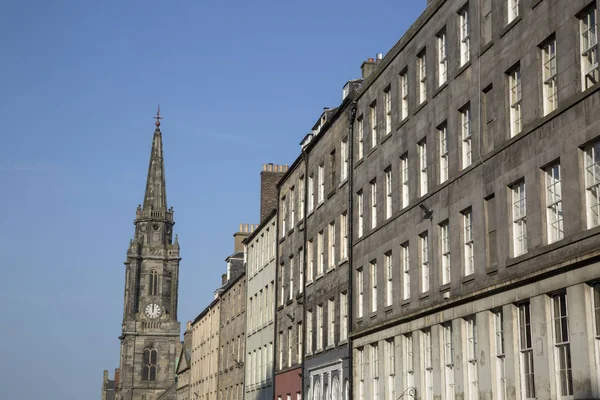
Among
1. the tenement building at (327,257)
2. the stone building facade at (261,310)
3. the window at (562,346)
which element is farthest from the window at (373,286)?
the stone building facade at (261,310)

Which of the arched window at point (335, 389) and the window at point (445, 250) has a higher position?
the window at point (445, 250)

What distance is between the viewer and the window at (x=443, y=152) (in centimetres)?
2983

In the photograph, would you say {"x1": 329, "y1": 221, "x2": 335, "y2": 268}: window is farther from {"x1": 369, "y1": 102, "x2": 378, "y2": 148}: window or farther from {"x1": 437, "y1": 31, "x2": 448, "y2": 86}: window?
{"x1": 437, "y1": 31, "x2": 448, "y2": 86}: window

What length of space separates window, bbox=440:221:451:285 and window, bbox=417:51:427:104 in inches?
173

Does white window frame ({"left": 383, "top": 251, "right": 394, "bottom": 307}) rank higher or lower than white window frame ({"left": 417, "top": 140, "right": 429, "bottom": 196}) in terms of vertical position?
lower

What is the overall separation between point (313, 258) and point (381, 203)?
10.6m

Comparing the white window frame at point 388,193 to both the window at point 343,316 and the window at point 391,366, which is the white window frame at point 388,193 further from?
the window at point 343,316

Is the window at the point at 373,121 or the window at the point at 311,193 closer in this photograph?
the window at the point at 373,121

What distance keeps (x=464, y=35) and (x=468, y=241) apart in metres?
5.93

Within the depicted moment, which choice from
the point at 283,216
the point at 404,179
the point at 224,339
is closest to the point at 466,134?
the point at 404,179

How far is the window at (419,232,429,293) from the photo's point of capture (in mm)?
30922

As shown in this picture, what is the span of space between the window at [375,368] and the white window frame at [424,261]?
5.11 meters

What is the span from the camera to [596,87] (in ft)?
68.8

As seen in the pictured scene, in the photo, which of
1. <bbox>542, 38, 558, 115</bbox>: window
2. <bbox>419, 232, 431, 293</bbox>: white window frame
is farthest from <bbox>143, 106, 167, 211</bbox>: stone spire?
<bbox>542, 38, 558, 115</bbox>: window
